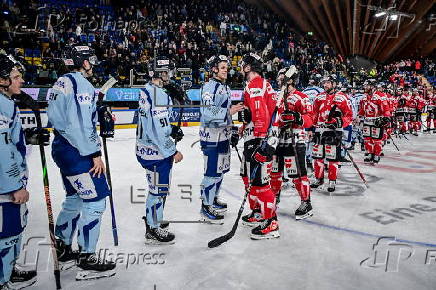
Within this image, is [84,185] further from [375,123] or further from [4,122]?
[375,123]

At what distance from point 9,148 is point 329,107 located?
508 cm

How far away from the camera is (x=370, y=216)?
15.8 feet

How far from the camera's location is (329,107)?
6180mm

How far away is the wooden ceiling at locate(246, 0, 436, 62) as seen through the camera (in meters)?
26.3

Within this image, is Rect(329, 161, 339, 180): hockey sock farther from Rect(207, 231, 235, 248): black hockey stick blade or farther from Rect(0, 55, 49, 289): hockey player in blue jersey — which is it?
Rect(0, 55, 49, 289): hockey player in blue jersey

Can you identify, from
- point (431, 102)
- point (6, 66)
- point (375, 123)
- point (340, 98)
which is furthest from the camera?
point (431, 102)

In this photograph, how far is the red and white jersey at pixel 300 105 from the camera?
487cm

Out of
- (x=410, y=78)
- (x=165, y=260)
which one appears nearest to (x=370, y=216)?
(x=165, y=260)

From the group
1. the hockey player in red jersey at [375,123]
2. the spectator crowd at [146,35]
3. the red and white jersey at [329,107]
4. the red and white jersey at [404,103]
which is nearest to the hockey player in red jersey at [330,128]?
the red and white jersey at [329,107]

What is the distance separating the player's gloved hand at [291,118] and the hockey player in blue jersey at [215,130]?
0.74 metres

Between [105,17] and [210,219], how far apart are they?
1642cm

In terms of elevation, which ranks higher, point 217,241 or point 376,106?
point 376,106

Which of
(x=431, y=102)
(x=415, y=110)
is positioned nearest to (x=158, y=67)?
(x=415, y=110)

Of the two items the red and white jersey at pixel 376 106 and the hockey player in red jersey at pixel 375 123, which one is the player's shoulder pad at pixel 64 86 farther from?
the red and white jersey at pixel 376 106
